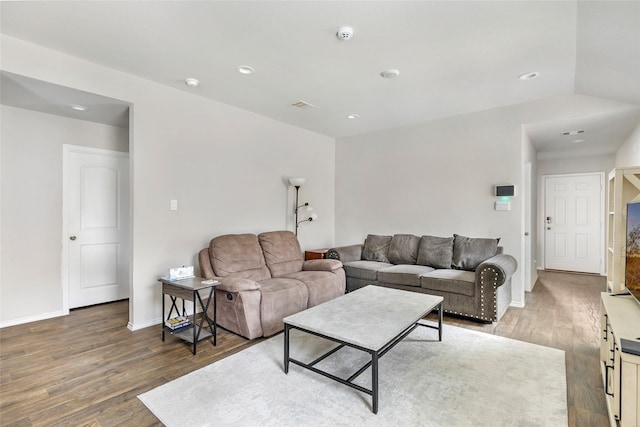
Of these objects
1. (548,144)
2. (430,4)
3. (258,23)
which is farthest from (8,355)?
(548,144)

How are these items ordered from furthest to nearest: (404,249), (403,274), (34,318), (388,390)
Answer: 1. (404,249)
2. (403,274)
3. (34,318)
4. (388,390)

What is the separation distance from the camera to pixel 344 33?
2326mm

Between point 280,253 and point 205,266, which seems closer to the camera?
point 205,266

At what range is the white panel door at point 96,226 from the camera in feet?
12.6

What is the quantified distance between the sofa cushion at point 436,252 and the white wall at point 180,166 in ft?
6.84

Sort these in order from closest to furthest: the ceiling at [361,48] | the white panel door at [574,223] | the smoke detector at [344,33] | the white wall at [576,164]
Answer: the ceiling at [361,48] < the smoke detector at [344,33] < the white wall at [576,164] < the white panel door at [574,223]

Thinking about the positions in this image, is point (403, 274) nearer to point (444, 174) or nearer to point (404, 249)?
point (404, 249)

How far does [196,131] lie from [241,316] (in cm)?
223

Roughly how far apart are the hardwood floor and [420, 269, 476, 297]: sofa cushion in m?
0.34

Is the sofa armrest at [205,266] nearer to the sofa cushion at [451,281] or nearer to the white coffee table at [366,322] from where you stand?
the white coffee table at [366,322]

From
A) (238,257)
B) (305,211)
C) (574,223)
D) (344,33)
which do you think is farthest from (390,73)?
(574,223)

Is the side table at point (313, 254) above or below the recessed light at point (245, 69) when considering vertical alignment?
below

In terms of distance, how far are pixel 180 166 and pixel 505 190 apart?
4008mm

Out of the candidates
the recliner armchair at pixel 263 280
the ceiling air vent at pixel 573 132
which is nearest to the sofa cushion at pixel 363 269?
the recliner armchair at pixel 263 280
